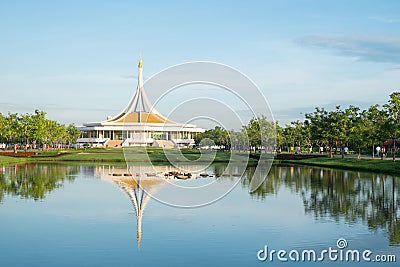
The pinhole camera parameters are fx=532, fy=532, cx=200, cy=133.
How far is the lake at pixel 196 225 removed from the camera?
11703mm

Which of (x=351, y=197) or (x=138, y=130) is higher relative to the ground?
(x=138, y=130)

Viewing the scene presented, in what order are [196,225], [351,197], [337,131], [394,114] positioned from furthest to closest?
1. [337,131]
2. [394,114]
3. [351,197]
4. [196,225]

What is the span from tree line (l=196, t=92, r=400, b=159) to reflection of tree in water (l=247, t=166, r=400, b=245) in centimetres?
709

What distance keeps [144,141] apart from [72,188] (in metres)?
68.6

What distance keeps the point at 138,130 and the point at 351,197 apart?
7717 centimetres

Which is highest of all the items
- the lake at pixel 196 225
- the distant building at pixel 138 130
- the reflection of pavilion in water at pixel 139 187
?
the distant building at pixel 138 130

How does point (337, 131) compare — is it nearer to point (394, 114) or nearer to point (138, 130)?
point (394, 114)

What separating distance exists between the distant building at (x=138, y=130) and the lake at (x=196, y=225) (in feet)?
217

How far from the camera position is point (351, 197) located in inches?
838

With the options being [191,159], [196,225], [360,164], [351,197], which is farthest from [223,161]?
[196,225]

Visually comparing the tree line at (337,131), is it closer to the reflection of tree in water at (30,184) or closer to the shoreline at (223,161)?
the shoreline at (223,161)

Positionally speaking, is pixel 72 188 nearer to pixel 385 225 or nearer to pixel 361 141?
pixel 385 225

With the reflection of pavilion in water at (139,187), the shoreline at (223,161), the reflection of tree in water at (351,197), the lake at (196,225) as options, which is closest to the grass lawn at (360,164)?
the shoreline at (223,161)

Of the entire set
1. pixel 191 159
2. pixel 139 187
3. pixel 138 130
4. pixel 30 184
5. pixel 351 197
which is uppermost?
pixel 138 130
